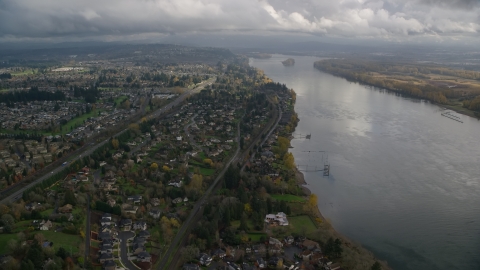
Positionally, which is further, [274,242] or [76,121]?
[76,121]

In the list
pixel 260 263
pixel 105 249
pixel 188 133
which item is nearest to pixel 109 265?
pixel 105 249

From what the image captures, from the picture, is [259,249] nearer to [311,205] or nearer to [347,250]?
[347,250]

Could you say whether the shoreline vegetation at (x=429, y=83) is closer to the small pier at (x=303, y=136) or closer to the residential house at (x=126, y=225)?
the small pier at (x=303, y=136)

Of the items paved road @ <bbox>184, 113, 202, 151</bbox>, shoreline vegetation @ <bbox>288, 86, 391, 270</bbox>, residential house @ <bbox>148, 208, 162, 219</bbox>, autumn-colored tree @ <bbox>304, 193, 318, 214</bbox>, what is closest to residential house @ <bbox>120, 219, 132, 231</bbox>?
residential house @ <bbox>148, 208, 162, 219</bbox>

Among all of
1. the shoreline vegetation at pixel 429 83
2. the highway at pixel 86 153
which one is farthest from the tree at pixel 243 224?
the shoreline vegetation at pixel 429 83

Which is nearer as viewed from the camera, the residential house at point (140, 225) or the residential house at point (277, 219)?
the residential house at point (140, 225)

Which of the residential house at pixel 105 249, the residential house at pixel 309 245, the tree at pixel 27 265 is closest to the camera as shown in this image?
the tree at pixel 27 265
